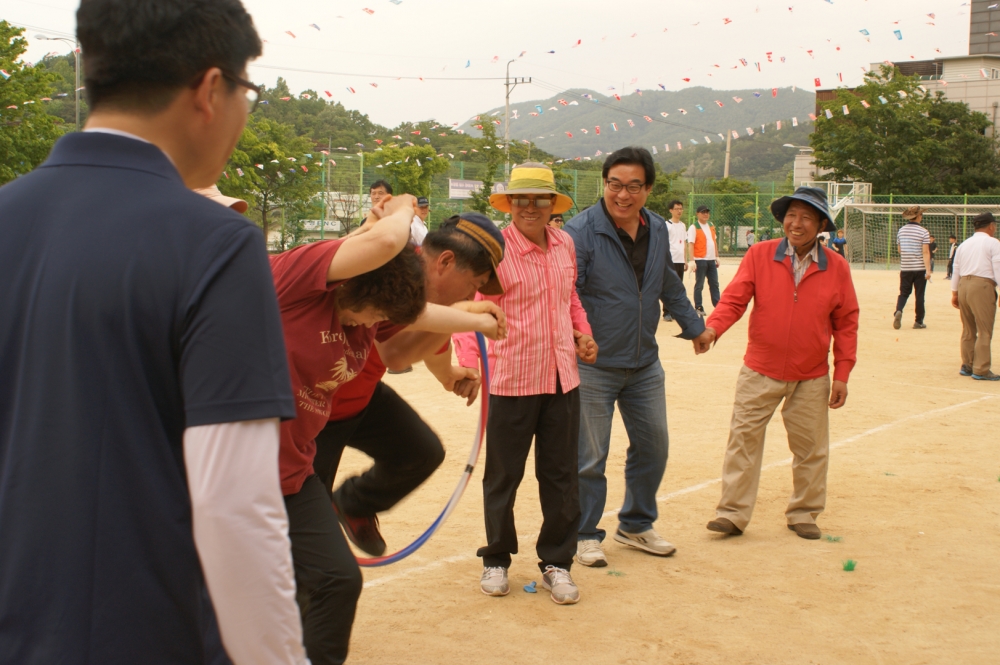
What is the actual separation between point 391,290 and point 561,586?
2.48 m

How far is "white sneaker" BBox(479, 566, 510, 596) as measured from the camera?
15.4 feet

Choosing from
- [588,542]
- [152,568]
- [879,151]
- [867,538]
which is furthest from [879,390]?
[879,151]

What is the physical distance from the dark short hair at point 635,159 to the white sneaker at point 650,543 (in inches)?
81.4

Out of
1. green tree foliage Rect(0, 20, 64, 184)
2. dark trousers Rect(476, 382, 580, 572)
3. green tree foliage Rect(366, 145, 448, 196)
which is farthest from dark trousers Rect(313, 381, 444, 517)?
green tree foliage Rect(366, 145, 448, 196)

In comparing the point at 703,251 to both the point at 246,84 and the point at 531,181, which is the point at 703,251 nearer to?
the point at 531,181

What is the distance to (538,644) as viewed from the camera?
4.15m

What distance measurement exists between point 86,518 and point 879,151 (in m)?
51.3

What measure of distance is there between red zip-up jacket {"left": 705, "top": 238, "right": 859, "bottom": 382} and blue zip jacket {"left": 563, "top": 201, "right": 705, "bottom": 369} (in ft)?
2.22

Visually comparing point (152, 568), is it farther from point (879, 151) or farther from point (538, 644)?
point (879, 151)

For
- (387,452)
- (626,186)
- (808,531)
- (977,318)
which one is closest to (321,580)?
(387,452)

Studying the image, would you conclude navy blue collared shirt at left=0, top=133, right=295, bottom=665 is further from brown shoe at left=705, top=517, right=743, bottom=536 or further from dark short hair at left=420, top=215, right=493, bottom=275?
brown shoe at left=705, top=517, right=743, bottom=536

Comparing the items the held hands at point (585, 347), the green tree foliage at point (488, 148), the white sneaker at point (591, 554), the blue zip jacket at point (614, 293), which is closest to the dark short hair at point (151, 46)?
the held hands at point (585, 347)

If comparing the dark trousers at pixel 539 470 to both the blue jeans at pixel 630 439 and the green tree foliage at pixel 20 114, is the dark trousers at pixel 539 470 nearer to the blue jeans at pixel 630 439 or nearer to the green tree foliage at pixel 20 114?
the blue jeans at pixel 630 439

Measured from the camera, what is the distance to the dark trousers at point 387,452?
4156mm
